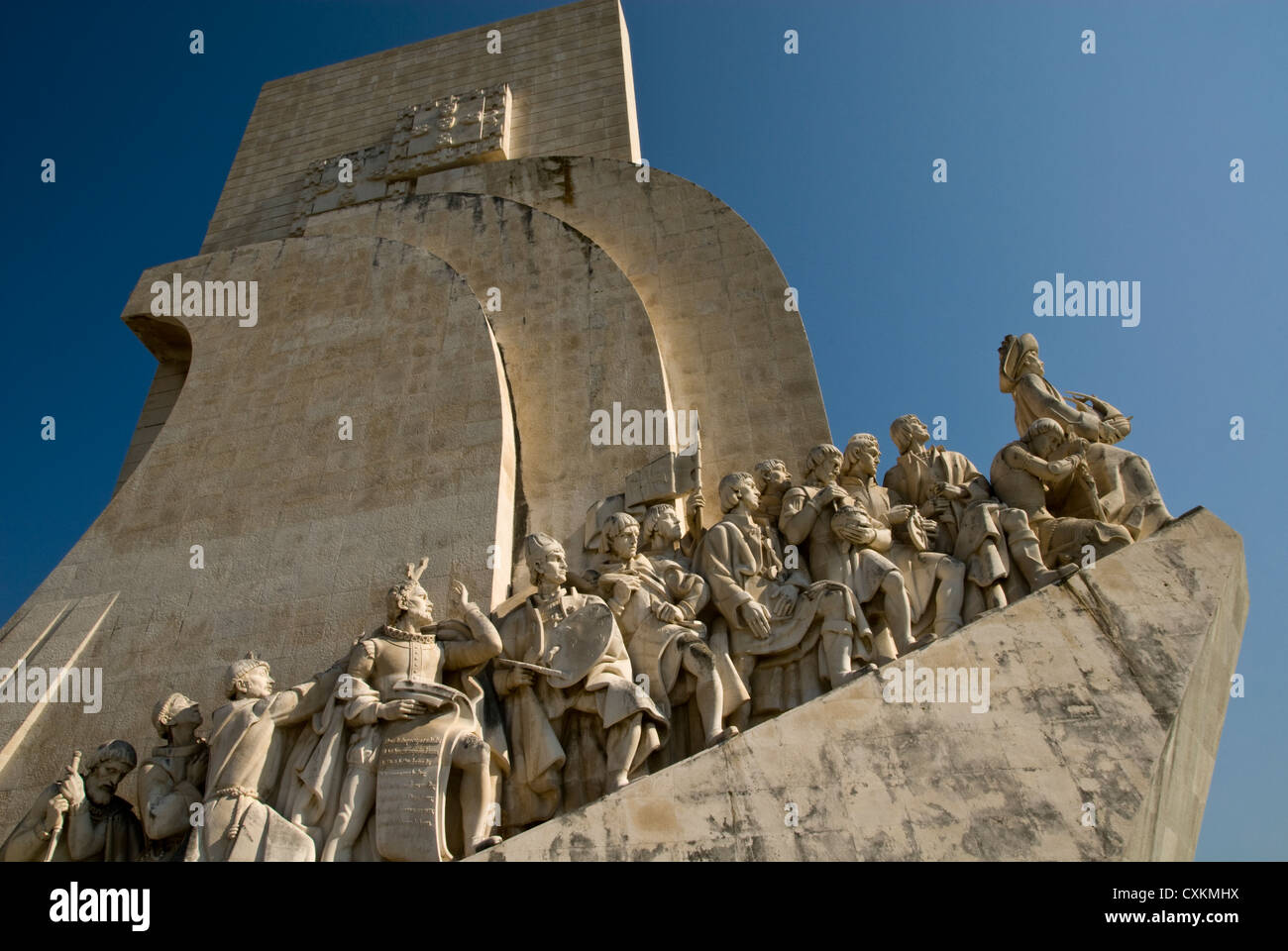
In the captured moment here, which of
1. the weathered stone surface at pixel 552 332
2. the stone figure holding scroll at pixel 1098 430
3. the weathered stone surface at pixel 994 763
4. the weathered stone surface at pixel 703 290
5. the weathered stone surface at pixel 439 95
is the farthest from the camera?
the weathered stone surface at pixel 439 95

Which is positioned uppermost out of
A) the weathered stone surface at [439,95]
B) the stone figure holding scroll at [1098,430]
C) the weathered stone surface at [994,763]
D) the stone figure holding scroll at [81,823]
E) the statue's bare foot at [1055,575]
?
the weathered stone surface at [439,95]

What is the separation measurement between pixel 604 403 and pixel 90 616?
4.28 metres

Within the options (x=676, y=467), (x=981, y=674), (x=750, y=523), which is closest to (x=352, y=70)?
(x=676, y=467)

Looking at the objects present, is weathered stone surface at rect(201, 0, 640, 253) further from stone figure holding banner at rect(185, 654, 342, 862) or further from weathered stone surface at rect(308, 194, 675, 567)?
stone figure holding banner at rect(185, 654, 342, 862)

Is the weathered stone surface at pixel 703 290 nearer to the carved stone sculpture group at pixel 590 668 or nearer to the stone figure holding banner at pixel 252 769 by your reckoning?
the carved stone sculpture group at pixel 590 668

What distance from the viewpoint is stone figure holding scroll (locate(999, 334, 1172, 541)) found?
6.82 metres

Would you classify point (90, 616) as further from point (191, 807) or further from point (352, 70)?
point (352, 70)

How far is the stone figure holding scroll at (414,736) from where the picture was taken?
5496mm

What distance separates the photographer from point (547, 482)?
838cm

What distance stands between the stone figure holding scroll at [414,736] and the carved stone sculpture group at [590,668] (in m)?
0.01

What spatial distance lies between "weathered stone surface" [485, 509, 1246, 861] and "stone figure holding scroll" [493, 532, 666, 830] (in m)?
0.58

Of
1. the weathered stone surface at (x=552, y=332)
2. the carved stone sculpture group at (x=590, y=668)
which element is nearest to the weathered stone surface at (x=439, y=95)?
the weathered stone surface at (x=552, y=332)

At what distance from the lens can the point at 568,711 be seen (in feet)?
20.2

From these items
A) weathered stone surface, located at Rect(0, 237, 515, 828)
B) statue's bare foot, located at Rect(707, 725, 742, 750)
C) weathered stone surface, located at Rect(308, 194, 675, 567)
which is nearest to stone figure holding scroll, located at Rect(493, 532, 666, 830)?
statue's bare foot, located at Rect(707, 725, 742, 750)
